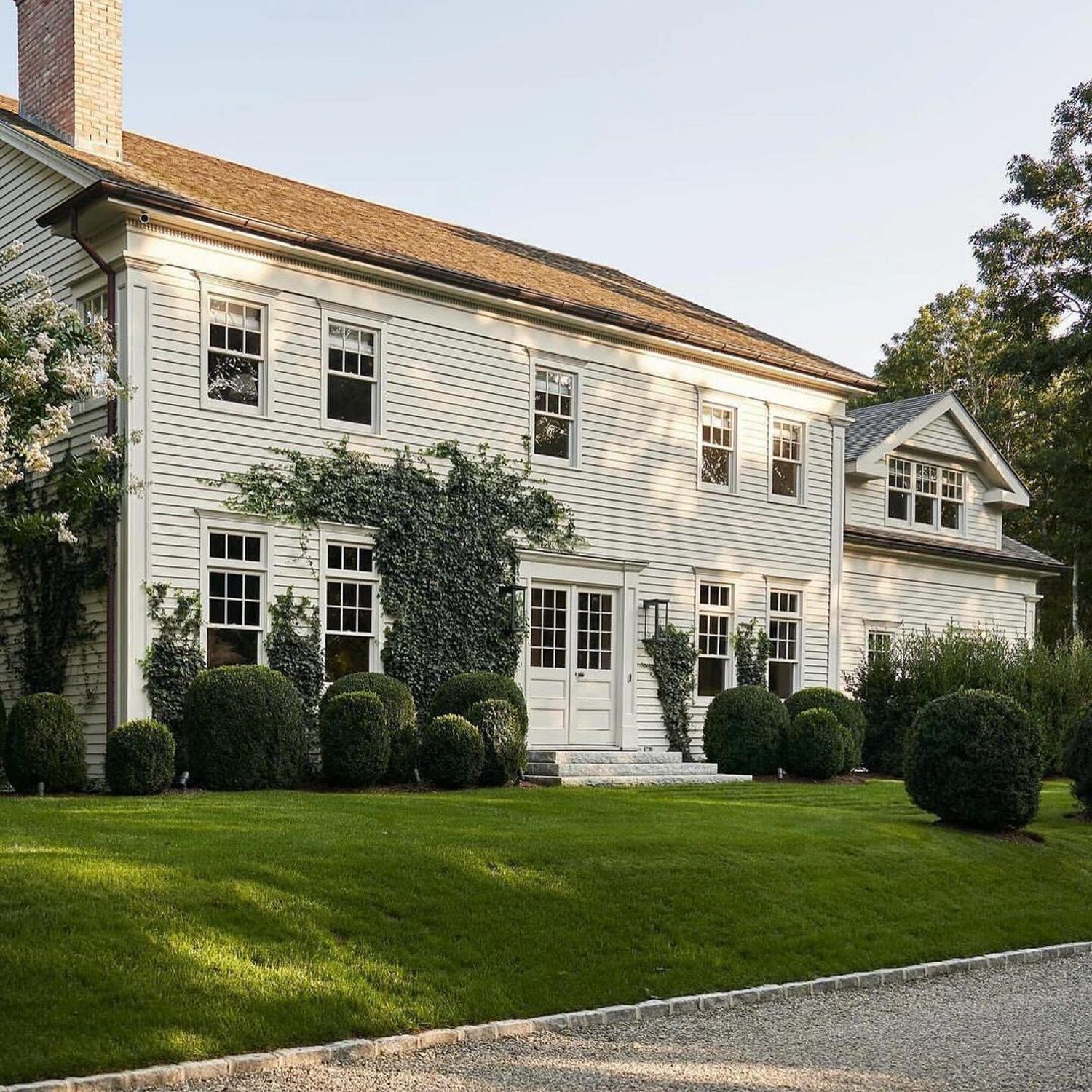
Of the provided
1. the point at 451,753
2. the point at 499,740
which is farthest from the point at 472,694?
the point at 451,753

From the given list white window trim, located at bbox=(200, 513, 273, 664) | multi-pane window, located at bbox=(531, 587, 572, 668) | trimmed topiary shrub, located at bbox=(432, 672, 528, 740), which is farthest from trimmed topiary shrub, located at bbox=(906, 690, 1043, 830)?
white window trim, located at bbox=(200, 513, 273, 664)

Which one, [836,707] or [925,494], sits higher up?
[925,494]

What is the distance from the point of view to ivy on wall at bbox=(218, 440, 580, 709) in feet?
60.5

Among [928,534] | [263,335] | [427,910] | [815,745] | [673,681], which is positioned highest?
[263,335]

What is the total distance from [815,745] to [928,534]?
8909mm

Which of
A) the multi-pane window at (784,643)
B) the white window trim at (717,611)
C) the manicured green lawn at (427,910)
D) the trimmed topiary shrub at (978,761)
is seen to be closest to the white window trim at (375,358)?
the manicured green lawn at (427,910)

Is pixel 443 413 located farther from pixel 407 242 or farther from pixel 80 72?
pixel 80 72

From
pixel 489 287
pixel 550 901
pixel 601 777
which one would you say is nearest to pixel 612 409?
pixel 489 287

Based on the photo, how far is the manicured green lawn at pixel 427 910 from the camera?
25.6 feet

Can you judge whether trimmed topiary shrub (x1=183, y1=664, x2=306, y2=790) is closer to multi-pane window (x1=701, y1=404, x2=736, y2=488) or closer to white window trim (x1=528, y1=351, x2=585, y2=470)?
white window trim (x1=528, y1=351, x2=585, y2=470)

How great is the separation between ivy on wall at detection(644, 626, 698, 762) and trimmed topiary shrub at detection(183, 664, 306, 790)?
7.28 metres

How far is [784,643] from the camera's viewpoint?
978 inches

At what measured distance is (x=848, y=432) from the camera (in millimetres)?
29938

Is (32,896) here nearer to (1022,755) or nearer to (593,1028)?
(593,1028)
